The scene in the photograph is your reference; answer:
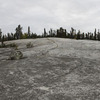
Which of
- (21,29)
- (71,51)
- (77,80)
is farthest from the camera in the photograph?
(21,29)

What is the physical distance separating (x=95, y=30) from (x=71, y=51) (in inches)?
678

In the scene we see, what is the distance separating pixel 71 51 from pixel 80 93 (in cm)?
457

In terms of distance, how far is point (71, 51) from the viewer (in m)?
8.59

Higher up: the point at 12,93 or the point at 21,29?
the point at 21,29

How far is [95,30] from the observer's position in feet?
80.9

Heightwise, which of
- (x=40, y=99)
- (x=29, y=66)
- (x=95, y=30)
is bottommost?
(x=40, y=99)

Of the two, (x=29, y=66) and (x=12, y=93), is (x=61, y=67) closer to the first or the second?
(x=29, y=66)

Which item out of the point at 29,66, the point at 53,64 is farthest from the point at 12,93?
the point at 53,64

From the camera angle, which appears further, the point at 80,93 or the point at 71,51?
the point at 71,51

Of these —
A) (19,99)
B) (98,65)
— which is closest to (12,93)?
(19,99)

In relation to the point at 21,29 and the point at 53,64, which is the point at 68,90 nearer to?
the point at 53,64

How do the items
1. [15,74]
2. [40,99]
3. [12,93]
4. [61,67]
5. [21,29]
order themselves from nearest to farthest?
[40,99], [12,93], [15,74], [61,67], [21,29]

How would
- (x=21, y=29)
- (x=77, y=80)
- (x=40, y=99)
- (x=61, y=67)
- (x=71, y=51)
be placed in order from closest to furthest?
(x=40, y=99)
(x=77, y=80)
(x=61, y=67)
(x=71, y=51)
(x=21, y=29)

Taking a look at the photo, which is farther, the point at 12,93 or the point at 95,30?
the point at 95,30
